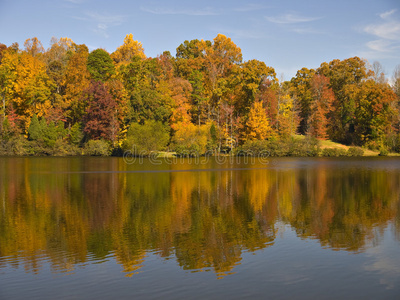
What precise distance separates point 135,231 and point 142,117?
55962mm

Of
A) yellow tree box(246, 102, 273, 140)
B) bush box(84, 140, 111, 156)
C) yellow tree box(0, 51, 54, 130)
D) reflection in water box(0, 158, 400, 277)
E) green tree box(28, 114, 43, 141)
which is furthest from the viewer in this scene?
yellow tree box(246, 102, 273, 140)

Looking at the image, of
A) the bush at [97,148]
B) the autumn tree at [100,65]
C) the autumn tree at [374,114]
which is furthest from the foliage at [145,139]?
the autumn tree at [374,114]

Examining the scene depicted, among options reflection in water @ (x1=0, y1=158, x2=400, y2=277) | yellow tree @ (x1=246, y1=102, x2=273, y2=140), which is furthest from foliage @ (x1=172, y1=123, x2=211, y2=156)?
reflection in water @ (x1=0, y1=158, x2=400, y2=277)

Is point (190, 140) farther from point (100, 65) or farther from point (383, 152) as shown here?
point (383, 152)

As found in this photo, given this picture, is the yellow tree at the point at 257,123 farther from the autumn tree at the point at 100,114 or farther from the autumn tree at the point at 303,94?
the autumn tree at the point at 100,114

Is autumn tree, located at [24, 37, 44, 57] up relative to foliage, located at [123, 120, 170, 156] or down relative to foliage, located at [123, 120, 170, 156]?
up

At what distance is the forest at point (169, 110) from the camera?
69.5 metres

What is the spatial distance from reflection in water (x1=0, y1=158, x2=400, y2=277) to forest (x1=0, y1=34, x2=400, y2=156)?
41.2 metres

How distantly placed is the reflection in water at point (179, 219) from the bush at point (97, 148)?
3891 cm

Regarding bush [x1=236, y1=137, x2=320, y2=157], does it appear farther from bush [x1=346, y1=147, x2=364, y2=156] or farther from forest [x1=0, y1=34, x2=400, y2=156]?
bush [x1=346, y1=147, x2=364, y2=156]

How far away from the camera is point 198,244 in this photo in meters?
13.0

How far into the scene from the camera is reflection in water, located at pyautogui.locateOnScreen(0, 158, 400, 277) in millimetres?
11977

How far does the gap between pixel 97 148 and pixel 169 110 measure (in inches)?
545

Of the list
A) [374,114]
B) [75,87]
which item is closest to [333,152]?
[374,114]
